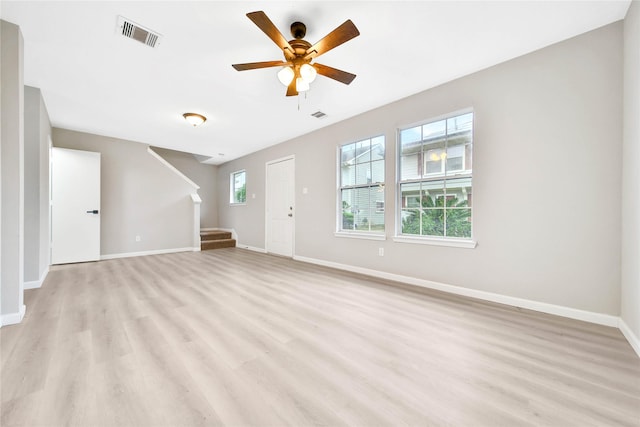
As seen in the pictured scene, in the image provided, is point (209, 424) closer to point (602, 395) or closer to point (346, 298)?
point (346, 298)

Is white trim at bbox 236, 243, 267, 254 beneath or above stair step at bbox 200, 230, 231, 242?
beneath

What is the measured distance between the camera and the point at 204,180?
802cm

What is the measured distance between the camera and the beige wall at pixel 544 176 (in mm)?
2180

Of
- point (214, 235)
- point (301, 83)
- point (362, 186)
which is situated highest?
point (301, 83)

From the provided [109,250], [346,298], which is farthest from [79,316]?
[109,250]

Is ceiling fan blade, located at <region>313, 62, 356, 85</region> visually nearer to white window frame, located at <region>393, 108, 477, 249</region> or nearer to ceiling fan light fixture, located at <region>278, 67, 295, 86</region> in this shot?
ceiling fan light fixture, located at <region>278, 67, 295, 86</region>

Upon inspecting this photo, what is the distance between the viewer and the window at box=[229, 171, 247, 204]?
7172 mm

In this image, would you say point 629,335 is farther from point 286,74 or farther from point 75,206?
point 75,206

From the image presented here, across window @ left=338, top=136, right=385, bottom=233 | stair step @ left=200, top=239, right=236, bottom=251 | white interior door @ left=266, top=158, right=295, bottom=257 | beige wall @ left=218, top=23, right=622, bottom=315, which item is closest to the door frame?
white interior door @ left=266, top=158, right=295, bottom=257

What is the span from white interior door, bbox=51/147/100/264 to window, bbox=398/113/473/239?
5752 mm

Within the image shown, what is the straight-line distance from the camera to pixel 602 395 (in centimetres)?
135

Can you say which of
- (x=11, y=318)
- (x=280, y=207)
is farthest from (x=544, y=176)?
(x=11, y=318)

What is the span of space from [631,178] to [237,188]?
7.50 m

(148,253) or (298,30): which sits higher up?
(298,30)
